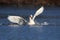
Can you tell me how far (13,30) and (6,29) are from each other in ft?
1.12

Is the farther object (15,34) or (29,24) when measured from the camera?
(29,24)

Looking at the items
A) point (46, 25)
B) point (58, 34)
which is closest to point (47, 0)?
point (46, 25)

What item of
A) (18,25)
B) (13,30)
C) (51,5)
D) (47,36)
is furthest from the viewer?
(51,5)

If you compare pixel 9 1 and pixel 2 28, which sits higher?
pixel 9 1

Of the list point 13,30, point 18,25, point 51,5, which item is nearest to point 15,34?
point 13,30

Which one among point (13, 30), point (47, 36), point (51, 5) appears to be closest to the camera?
point (47, 36)

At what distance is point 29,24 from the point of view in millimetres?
15148

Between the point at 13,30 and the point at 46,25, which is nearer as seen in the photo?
the point at 13,30

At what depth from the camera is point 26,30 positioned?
46.2 feet

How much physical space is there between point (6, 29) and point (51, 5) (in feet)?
41.3

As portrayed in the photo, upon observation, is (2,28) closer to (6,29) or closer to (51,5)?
(6,29)

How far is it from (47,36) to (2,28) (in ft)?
7.86

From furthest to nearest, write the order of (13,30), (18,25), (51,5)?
(51,5) < (18,25) < (13,30)

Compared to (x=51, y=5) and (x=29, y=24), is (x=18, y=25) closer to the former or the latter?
(x=29, y=24)
